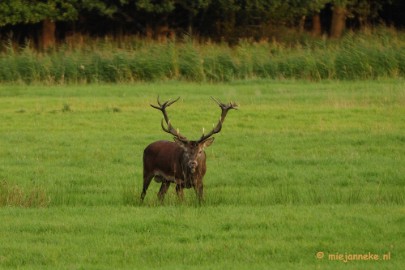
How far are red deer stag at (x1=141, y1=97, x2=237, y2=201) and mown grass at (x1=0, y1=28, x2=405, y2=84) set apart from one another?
17.4 meters

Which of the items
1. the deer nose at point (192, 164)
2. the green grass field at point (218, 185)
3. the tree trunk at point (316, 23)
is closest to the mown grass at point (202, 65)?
the green grass field at point (218, 185)

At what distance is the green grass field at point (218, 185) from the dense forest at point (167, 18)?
13.7 meters

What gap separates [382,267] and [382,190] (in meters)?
4.66

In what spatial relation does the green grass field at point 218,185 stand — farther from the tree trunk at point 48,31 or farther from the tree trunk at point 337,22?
the tree trunk at point 337,22

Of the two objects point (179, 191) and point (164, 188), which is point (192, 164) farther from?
point (164, 188)

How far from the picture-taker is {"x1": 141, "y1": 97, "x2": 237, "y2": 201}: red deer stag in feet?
45.4

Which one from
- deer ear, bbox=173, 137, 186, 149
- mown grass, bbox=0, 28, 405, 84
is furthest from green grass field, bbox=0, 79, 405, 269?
mown grass, bbox=0, 28, 405, 84

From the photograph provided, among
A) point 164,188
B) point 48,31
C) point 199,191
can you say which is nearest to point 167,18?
point 48,31

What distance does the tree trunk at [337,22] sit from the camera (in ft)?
151

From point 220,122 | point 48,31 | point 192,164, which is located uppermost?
point 220,122

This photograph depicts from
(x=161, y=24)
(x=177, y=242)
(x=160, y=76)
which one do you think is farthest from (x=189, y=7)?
(x=177, y=242)

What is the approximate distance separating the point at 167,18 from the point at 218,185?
29905 mm

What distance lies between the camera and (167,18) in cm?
4459

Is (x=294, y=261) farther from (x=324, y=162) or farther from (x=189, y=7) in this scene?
(x=189, y=7)
